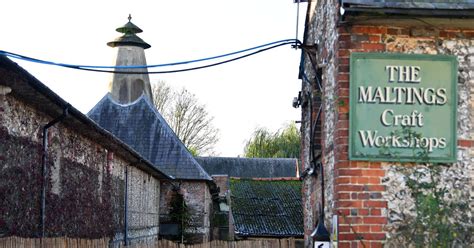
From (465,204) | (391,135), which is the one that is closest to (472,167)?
(465,204)

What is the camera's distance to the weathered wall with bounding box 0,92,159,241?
968 centimetres

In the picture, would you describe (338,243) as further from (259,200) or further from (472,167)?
(259,200)

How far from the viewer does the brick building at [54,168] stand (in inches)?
375

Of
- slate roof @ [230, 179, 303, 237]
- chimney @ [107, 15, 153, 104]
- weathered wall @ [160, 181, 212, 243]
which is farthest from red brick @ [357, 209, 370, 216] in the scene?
chimney @ [107, 15, 153, 104]

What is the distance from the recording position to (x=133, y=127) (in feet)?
102

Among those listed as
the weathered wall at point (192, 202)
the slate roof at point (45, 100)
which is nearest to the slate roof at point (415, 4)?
the slate roof at point (45, 100)

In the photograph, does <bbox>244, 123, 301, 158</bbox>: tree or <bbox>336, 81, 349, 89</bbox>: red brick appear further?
<bbox>244, 123, 301, 158</bbox>: tree

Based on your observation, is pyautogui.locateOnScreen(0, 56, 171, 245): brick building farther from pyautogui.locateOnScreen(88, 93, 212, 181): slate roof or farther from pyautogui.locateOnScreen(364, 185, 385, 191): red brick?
pyautogui.locateOnScreen(88, 93, 212, 181): slate roof

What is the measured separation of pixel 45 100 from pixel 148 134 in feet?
67.6

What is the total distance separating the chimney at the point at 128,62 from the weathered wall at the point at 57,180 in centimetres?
1342

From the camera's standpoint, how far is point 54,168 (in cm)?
1220

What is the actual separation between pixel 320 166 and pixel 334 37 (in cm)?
200

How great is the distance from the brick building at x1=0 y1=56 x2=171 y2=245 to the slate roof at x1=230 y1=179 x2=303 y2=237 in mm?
11308

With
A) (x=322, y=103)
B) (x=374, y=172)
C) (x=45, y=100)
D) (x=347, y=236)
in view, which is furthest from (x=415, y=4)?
(x=45, y=100)
